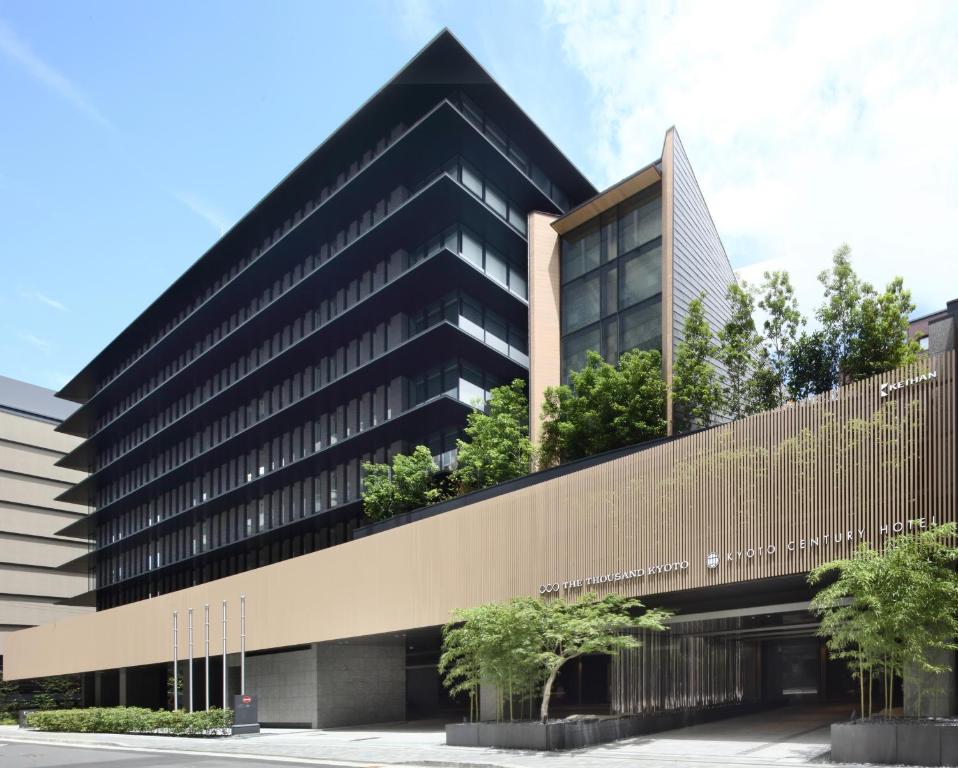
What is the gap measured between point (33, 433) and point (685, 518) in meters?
103

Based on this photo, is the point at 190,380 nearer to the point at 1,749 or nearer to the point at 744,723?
the point at 1,749

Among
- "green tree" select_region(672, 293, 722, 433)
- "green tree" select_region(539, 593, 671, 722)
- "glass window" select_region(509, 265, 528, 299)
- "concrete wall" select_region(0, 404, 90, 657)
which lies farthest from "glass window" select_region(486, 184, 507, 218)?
"concrete wall" select_region(0, 404, 90, 657)

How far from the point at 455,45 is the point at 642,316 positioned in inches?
636

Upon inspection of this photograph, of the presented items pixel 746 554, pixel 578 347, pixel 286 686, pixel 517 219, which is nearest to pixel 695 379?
pixel 578 347

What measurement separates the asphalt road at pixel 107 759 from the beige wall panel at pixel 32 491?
72453mm

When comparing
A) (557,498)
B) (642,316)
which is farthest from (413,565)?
(642,316)

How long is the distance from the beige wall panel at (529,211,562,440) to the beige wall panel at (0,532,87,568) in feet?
268

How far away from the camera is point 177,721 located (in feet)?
151

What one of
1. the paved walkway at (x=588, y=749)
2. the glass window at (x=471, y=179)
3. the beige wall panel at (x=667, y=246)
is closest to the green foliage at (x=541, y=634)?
the paved walkway at (x=588, y=749)

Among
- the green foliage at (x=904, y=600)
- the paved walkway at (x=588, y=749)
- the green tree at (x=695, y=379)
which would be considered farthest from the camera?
the green tree at (x=695, y=379)

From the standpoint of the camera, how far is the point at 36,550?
111 m

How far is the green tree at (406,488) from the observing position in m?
49.0

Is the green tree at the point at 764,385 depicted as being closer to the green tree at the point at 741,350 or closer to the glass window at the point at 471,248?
the green tree at the point at 741,350

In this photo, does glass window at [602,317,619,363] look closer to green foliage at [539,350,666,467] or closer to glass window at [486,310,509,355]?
green foliage at [539,350,666,467]
